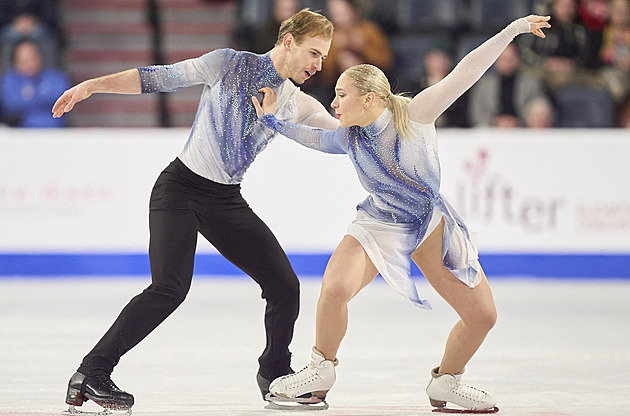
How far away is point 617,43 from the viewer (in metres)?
9.23

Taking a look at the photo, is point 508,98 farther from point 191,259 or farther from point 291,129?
point 191,259

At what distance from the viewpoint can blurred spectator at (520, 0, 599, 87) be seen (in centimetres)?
902

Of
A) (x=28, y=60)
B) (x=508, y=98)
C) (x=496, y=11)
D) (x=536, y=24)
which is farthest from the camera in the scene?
(x=496, y=11)

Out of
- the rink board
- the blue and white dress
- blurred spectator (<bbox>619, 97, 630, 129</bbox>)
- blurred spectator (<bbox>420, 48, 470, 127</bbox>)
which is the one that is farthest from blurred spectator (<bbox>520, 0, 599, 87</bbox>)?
the blue and white dress

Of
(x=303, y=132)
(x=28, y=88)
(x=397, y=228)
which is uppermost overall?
(x=28, y=88)

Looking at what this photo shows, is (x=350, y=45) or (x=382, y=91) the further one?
(x=350, y=45)

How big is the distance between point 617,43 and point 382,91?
6.14 meters

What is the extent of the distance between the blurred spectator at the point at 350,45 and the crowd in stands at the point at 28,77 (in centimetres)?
224

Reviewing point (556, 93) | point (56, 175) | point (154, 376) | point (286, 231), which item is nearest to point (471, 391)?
point (154, 376)

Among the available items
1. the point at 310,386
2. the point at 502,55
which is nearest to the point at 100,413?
the point at 310,386

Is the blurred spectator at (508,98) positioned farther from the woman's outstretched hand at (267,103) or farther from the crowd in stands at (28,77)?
the woman's outstretched hand at (267,103)

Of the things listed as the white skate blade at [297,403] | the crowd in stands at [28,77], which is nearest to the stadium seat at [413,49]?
the crowd in stands at [28,77]

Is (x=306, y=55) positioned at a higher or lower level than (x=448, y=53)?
lower

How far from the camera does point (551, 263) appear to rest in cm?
776
